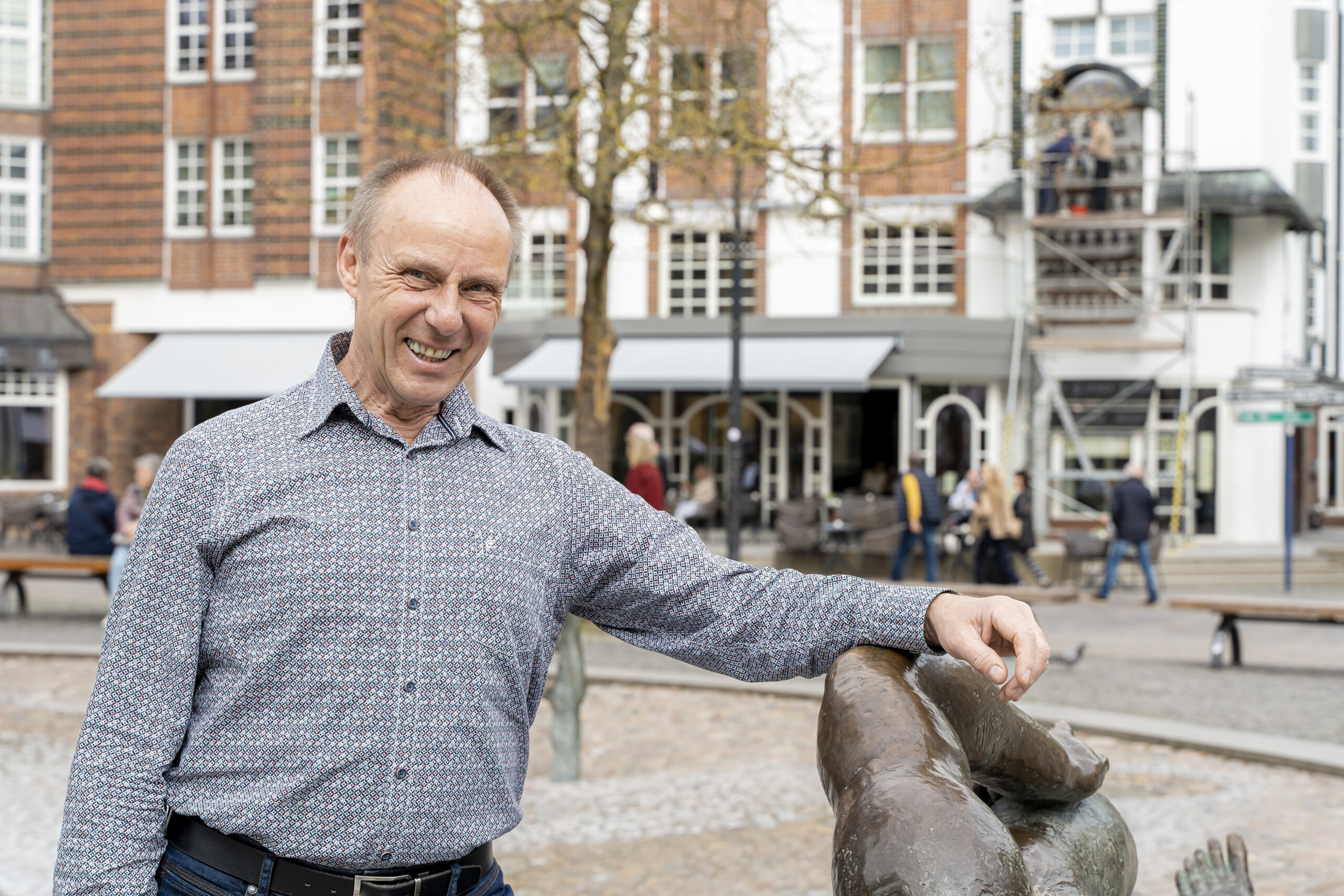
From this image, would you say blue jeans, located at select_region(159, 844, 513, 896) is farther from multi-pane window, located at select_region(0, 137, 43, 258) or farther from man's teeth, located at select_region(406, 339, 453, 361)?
multi-pane window, located at select_region(0, 137, 43, 258)

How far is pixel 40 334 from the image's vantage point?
26.7 meters

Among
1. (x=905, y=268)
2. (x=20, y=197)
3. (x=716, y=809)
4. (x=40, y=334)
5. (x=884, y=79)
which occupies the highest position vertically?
(x=884, y=79)

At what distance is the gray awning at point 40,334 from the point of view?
26531 mm

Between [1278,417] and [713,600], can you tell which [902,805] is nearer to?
[713,600]

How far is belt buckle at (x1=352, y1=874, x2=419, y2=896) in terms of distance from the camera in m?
1.98

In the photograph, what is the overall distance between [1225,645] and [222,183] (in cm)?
2175

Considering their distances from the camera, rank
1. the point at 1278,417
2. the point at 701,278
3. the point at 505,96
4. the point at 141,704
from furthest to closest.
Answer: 1. the point at 701,278
2. the point at 1278,417
3. the point at 505,96
4. the point at 141,704

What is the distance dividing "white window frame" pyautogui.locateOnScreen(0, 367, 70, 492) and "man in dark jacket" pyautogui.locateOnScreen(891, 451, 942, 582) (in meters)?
17.6

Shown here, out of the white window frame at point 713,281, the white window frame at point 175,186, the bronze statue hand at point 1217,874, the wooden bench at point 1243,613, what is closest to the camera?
the bronze statue hand at point 1217,874

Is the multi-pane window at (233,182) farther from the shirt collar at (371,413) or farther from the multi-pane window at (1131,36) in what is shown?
the shirt collar at (371,413)

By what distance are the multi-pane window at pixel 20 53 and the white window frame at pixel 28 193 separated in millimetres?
828

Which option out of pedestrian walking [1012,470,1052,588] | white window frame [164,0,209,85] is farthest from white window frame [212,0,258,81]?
pedestrian walking [1012,470,1052,588]

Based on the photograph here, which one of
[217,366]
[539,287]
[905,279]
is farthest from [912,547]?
[217,366]

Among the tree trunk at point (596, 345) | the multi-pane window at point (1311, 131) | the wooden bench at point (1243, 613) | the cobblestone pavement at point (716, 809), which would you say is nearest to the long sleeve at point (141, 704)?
the cobblestone pavement at point (716, 809)
